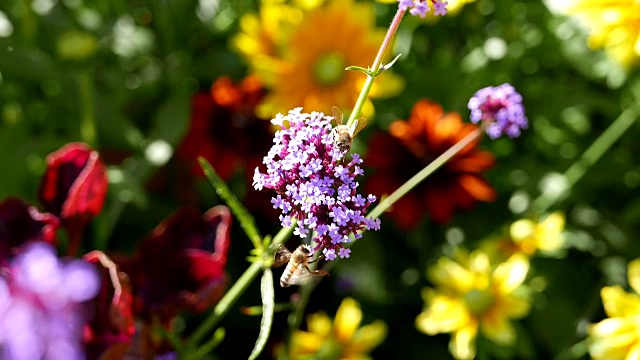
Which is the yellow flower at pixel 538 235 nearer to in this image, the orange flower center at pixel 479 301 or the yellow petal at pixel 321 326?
the orange flower center at pixel 479 301

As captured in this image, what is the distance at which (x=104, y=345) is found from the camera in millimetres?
600

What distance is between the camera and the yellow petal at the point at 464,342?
2.77 ft

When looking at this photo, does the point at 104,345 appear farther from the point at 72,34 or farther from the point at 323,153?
the point at 72,34

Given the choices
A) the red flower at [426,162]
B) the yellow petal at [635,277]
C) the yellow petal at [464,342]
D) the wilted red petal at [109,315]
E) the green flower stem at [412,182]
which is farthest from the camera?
the red flower at [426,162]

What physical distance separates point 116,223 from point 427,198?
0.40 metres

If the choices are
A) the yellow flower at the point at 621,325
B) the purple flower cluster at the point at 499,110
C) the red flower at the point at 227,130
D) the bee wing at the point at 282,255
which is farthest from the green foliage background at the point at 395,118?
the bee wing at the point at 282,255

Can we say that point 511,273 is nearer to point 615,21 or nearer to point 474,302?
point 474,302

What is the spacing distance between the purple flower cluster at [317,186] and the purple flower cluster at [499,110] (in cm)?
21

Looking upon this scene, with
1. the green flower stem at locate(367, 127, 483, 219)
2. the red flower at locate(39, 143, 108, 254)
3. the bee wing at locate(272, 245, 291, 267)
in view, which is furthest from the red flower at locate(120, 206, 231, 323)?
the bee wing at locate(272, 245, 291, 267)

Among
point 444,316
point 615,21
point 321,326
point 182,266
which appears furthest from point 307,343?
point 615,21

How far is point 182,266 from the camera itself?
692mm

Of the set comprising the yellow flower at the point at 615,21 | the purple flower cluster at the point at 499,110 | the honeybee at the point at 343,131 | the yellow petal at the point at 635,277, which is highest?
the yellow flower at the point at 615,21

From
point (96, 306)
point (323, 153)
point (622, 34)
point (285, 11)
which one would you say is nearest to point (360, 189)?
point (285, 11)

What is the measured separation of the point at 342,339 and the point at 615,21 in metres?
0.44
